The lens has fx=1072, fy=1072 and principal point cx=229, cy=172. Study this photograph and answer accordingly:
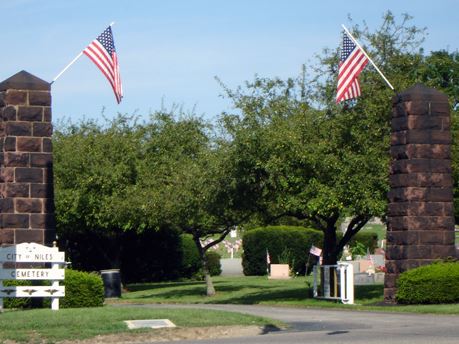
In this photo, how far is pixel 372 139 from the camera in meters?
28.6

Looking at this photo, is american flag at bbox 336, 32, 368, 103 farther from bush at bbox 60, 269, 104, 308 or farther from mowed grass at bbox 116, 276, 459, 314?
bush at bbox 60, 269, 104, 308

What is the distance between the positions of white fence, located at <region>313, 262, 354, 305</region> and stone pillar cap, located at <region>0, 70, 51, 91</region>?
880cm

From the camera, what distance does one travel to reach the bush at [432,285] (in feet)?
80.6

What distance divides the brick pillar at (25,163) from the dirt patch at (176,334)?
8.27 metres

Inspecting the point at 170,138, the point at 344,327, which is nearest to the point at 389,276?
the point at 344,327

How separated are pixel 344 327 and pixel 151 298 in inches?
697

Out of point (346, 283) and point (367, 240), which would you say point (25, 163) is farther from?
point (367, 240)

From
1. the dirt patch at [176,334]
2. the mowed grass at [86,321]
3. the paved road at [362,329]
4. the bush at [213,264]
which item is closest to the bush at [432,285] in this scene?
the paved road at [362,329]

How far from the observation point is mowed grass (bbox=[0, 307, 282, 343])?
56.3 feet

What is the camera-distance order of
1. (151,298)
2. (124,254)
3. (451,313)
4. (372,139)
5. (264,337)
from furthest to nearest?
(124,254)
(151,298)
(372,139)
(451,313)
(264,337)

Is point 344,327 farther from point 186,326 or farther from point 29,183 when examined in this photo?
point 29,183

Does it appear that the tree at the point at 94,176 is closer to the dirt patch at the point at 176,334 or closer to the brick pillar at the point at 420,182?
the brick pillar at the point at 420,182

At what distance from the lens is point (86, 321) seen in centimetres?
1828

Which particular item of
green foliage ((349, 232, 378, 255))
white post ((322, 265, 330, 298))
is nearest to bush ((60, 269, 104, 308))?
white post ((322, 265, 330, 298))
